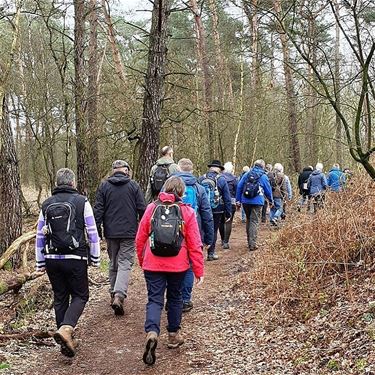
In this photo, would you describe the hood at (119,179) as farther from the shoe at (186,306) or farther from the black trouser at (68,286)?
the shoe at (186,306)

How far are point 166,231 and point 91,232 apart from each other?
3.20 ft

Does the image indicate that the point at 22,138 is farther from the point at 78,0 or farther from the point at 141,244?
the point at 141,244

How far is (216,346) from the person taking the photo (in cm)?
593

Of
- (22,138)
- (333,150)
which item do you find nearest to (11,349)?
(333,150)

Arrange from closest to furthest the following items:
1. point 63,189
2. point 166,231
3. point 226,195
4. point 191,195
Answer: point 166,231 < point 63,189 < point 191,195 < point 226,195

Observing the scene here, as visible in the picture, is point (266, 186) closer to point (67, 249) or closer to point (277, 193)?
point (277, 193)

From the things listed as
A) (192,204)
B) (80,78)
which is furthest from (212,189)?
(80,78)

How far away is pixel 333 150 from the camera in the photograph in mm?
26750

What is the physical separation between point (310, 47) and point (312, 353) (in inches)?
150

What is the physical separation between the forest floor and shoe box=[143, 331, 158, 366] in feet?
0.27

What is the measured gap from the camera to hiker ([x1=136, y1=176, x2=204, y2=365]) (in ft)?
17.6

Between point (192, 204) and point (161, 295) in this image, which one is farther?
point (192, 204)

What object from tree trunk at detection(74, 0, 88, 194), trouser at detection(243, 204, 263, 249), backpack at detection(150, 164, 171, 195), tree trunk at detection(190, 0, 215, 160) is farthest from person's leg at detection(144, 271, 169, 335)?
tree trunk at detection(190, 0, 215, 160)

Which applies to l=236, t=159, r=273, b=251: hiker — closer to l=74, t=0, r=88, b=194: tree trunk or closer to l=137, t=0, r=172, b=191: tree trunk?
l=137, t=0, r=172, b=191: tree trunk
